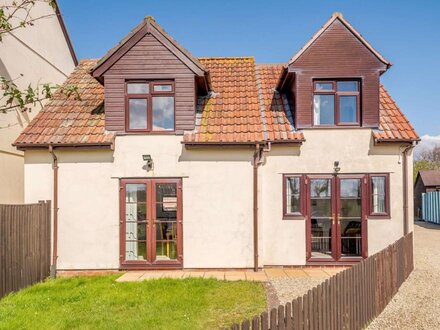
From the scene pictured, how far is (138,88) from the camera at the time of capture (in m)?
12.1

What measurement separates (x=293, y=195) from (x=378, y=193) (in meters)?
2.67

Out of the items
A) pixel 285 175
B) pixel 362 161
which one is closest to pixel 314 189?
pixel 285 175

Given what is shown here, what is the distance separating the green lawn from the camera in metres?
7.26

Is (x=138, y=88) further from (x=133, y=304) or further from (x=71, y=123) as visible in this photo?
(x=133, y=304)

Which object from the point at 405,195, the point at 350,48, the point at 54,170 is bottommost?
the point at 405,195

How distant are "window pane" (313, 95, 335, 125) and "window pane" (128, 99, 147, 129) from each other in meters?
5.44

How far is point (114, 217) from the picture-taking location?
38.4ft

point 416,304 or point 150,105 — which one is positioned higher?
point 150,105

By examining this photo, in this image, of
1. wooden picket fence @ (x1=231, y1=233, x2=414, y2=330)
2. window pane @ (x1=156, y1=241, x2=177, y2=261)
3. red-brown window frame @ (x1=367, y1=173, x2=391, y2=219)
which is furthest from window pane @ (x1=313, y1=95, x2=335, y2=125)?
window pane @ (x1=156, y1=241, x2=177, y2=261)

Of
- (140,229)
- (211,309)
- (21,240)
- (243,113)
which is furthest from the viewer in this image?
(243,113)

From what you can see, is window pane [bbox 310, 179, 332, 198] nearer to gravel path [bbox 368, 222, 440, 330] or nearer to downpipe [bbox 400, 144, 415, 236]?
downpipe [bbox 400, 144, 415, 236]

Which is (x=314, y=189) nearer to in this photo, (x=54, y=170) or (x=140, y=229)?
(x=140, y=229)

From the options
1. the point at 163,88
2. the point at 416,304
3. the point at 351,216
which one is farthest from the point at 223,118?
the point at 416,304

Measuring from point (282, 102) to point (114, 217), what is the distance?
685 centimetres
